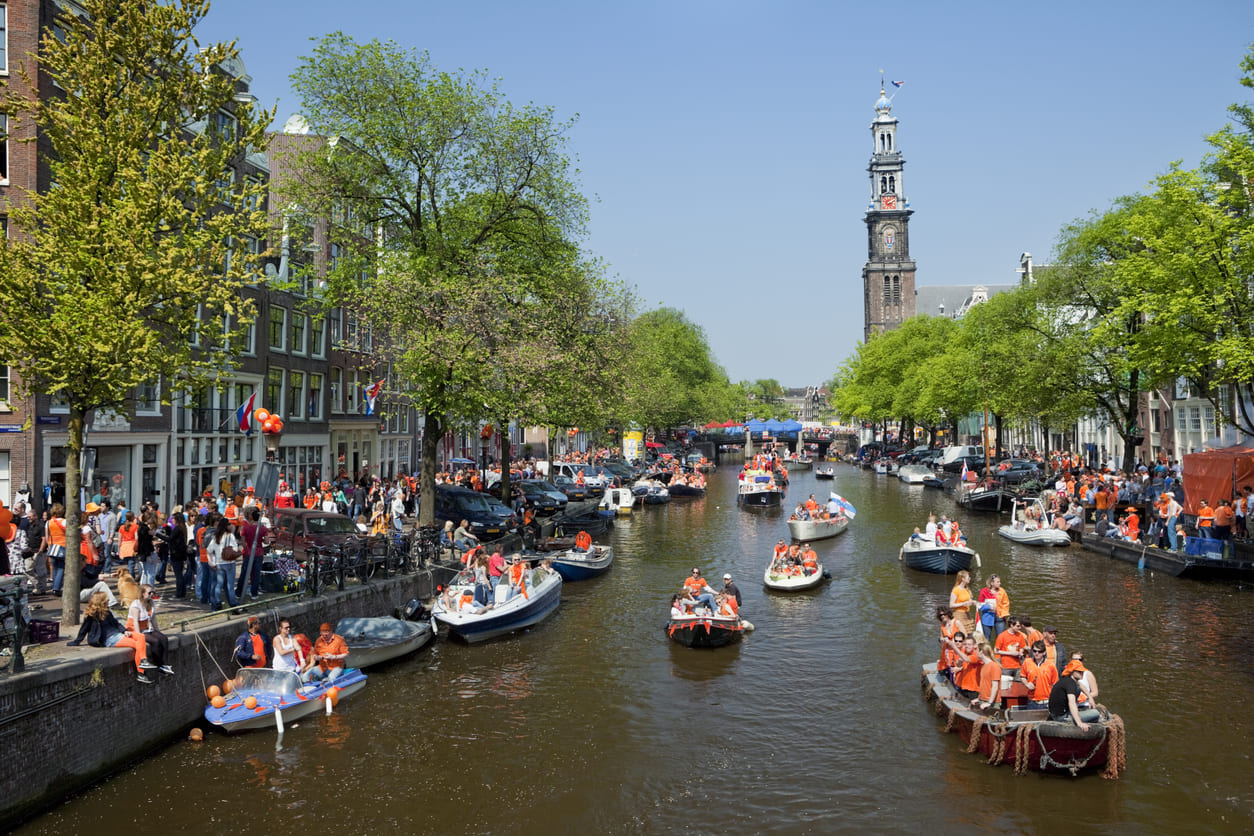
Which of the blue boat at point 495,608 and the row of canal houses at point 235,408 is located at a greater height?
the row of canal houses at point 235,408

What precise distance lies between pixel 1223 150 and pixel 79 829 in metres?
34.1

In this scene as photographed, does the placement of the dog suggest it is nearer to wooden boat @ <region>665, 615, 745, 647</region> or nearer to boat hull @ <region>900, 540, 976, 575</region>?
wooden boat @ <region>665, 615, 745, 647</region>

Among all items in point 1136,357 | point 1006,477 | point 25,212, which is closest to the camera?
point 25,212

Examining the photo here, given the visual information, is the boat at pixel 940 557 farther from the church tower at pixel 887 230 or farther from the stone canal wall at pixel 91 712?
the church tower at pixel 887 230

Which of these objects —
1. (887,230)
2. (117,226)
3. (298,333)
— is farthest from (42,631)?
(887,230)

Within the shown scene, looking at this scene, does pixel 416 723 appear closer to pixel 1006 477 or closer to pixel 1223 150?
pixel 1223 150

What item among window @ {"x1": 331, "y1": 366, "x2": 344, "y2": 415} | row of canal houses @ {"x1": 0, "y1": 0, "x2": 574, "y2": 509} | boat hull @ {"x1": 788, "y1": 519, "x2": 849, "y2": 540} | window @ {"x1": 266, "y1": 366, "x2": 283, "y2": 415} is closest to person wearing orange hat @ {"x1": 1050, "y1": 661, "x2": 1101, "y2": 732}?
row of canal houses @ {"x1": 0, "y1": 0, "x2": 574, "y2": 509}

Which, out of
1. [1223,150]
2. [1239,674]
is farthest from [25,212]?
[1223,150]

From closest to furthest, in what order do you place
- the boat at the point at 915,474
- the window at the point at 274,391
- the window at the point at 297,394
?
the window at the point at 274,391 < the window at the point at 297,394 < the boat at the point at 915,474

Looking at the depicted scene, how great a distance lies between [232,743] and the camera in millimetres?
15266

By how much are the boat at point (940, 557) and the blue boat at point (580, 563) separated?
34.7 feet

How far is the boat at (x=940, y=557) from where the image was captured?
29984mm

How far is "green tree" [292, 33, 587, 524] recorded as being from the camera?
92.1 feet

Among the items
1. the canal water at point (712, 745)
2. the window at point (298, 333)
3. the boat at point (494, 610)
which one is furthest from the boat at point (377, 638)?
the window at point (298, 333)
